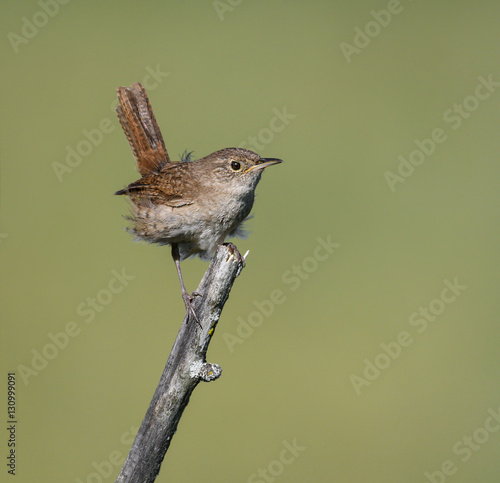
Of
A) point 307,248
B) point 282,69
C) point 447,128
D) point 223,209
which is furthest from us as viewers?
point 282,69

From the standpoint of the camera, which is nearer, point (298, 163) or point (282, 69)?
point (298, 163)

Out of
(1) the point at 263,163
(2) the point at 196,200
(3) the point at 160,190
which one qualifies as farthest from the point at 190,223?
(1) the point at 263,163

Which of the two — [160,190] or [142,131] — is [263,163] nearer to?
[160,190]

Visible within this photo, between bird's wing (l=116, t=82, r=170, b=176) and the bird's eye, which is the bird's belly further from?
bird's wing (l=116, t=82, r=170, b=176)

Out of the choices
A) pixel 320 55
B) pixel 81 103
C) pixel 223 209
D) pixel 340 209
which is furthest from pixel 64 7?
pixel 223 209

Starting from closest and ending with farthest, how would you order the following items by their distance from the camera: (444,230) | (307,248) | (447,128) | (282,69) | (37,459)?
(37,459) → (307,248) → (444,230) → (447,128) → (282,69)

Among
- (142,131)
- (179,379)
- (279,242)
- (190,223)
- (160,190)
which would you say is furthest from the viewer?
(279,242)

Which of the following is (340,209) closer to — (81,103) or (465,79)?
(465,79)
